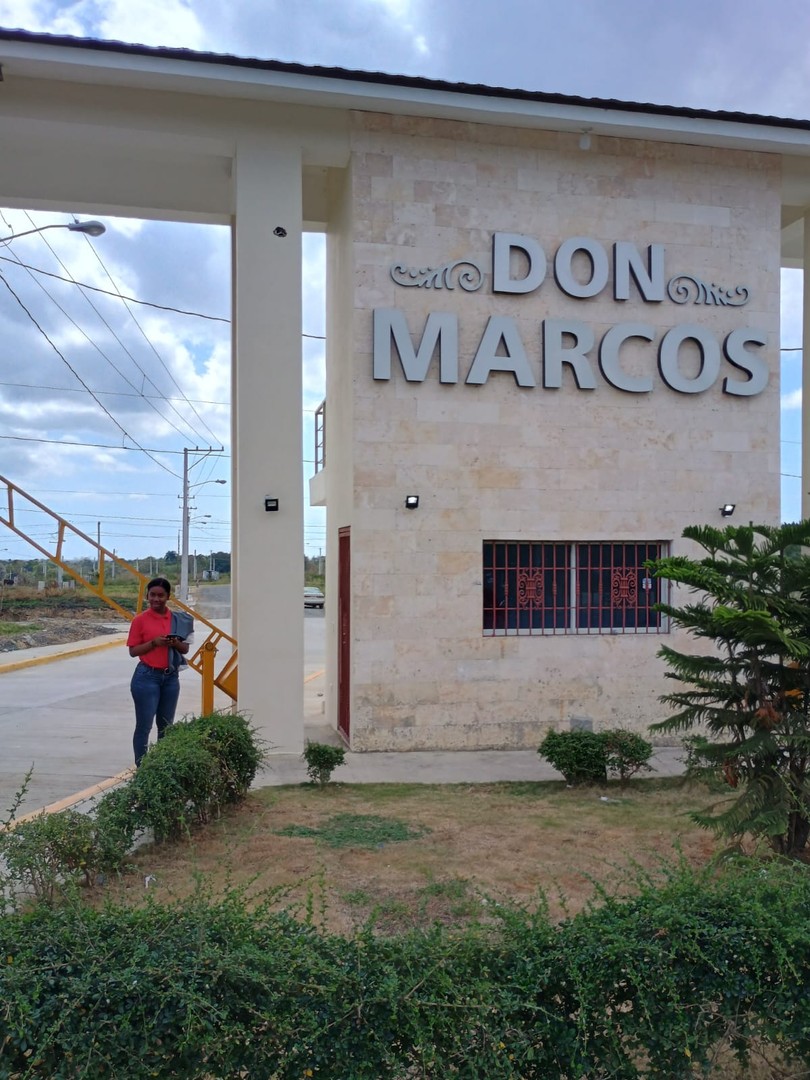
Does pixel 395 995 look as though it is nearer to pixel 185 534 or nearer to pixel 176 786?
pixel 176 786

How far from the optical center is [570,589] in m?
11.0

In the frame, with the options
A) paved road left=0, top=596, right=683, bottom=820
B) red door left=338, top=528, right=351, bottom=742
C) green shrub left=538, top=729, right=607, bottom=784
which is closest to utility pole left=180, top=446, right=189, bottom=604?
paved road left=0, top=596, right=683, bottom=820

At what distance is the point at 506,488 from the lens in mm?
10789

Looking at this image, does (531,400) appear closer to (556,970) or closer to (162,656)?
(162,656)

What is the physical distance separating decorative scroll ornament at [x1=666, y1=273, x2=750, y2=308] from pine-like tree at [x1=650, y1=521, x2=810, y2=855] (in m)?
6.36

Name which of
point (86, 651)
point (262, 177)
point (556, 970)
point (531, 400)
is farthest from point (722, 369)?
point (86, 651)

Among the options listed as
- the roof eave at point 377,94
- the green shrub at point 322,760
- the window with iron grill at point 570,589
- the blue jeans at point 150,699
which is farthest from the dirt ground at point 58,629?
the green shrub at point 322,760

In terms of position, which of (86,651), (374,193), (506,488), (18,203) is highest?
(18,203)

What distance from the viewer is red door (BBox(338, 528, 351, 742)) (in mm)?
10938

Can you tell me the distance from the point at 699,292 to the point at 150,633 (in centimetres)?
794

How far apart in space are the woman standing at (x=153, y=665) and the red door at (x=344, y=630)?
264 cm

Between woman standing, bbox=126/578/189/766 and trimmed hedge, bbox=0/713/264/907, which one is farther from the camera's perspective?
woman standing, bbox=126/578/189/766

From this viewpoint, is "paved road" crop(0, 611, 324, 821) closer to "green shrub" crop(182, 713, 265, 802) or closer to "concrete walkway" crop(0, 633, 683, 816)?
"concrete walkway" crop(0, 633, 683, 816)

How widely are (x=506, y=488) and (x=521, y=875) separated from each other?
5698mm
